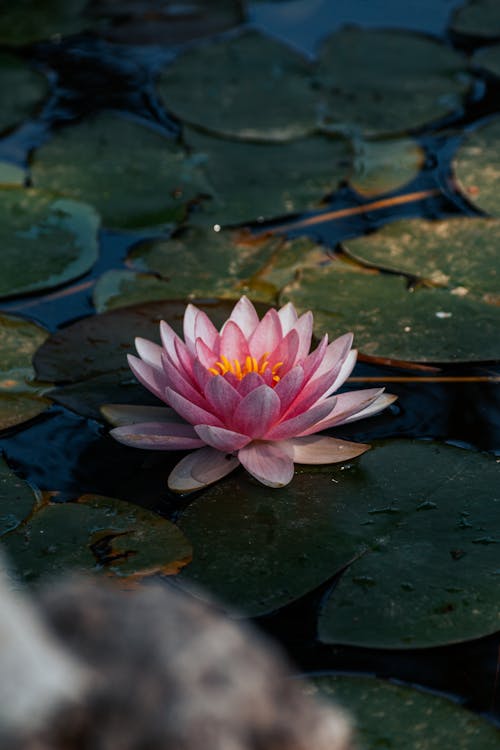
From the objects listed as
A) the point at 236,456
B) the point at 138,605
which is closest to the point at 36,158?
the point at 236,456

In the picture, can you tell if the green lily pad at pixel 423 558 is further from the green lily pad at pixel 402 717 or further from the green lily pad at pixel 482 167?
the green lily pad at pixel 482 167

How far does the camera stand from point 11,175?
346 cm

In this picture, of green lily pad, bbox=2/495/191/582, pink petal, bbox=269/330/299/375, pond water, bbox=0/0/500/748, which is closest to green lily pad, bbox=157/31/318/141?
pond water, bbox=0/0/500/748

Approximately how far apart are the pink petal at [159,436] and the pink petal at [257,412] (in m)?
0.11

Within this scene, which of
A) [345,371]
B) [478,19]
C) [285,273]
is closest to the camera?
[345,371]

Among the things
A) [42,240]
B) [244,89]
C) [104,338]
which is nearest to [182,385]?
[104,338]

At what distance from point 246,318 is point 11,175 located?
1461 millimetres

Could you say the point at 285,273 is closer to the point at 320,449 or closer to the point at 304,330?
the point at 304,330

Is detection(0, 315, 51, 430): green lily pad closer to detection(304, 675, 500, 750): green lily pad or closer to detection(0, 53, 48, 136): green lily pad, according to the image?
detection(304, 675, 500, 750): green lily pad

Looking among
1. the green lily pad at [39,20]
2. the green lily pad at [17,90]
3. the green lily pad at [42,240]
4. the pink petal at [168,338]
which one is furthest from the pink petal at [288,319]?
the green lily pad at [39,20]

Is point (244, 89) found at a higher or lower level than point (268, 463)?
higher

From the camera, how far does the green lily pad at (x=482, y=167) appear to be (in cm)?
318

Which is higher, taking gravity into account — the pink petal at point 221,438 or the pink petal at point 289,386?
the pink petal at point 289,386

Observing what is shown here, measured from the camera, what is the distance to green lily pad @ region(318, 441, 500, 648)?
1829 mm
